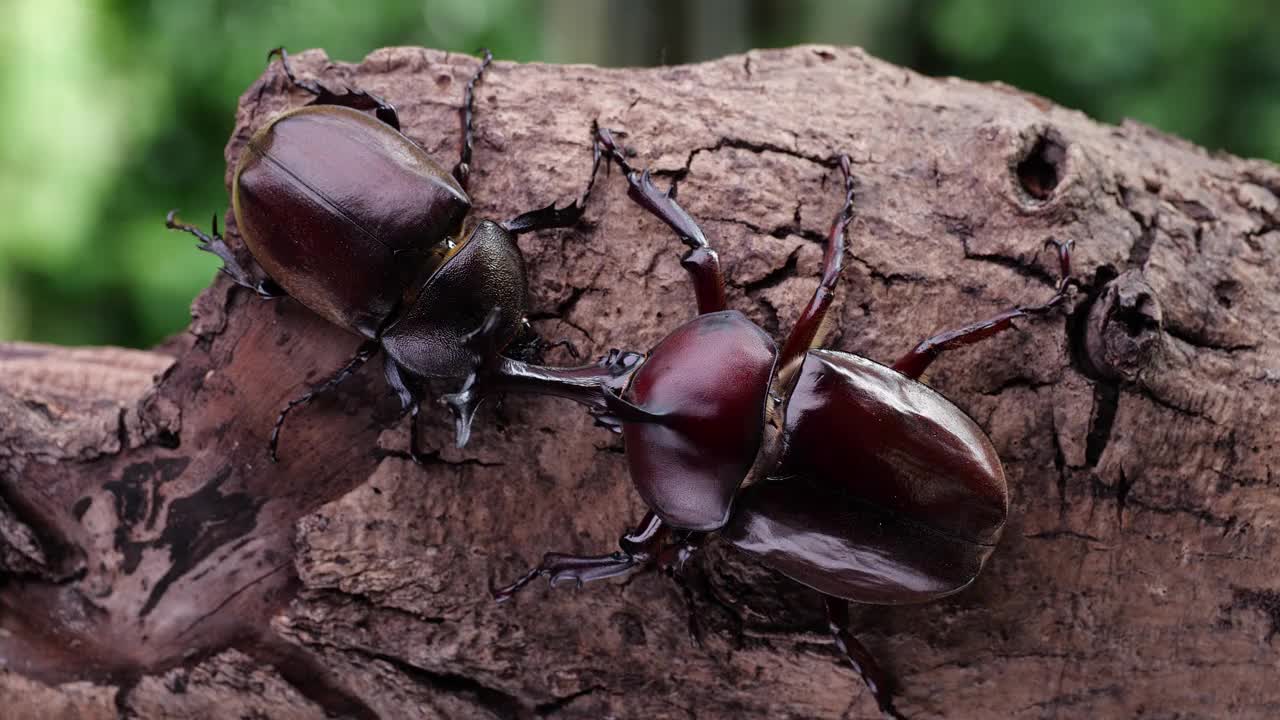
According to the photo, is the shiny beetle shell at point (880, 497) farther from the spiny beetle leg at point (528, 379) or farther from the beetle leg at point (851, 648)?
the spiny beetle leg at point (528, 379)

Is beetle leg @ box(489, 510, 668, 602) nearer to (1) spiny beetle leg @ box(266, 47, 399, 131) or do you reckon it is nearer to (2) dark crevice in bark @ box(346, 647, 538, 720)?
(2) dark crevice in bark @ box(346, 647, 538, 720)

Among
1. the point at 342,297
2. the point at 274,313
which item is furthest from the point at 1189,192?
the point at 274,313

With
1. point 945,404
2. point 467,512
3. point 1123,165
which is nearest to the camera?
point 945,404

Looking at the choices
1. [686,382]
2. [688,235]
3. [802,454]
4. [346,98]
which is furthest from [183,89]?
[802,454]

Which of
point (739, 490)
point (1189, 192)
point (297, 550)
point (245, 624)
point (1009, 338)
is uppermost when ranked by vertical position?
point (1189, 192)

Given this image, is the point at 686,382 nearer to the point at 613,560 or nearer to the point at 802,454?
the point at 802,454

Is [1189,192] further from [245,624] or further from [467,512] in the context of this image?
[245,624]
